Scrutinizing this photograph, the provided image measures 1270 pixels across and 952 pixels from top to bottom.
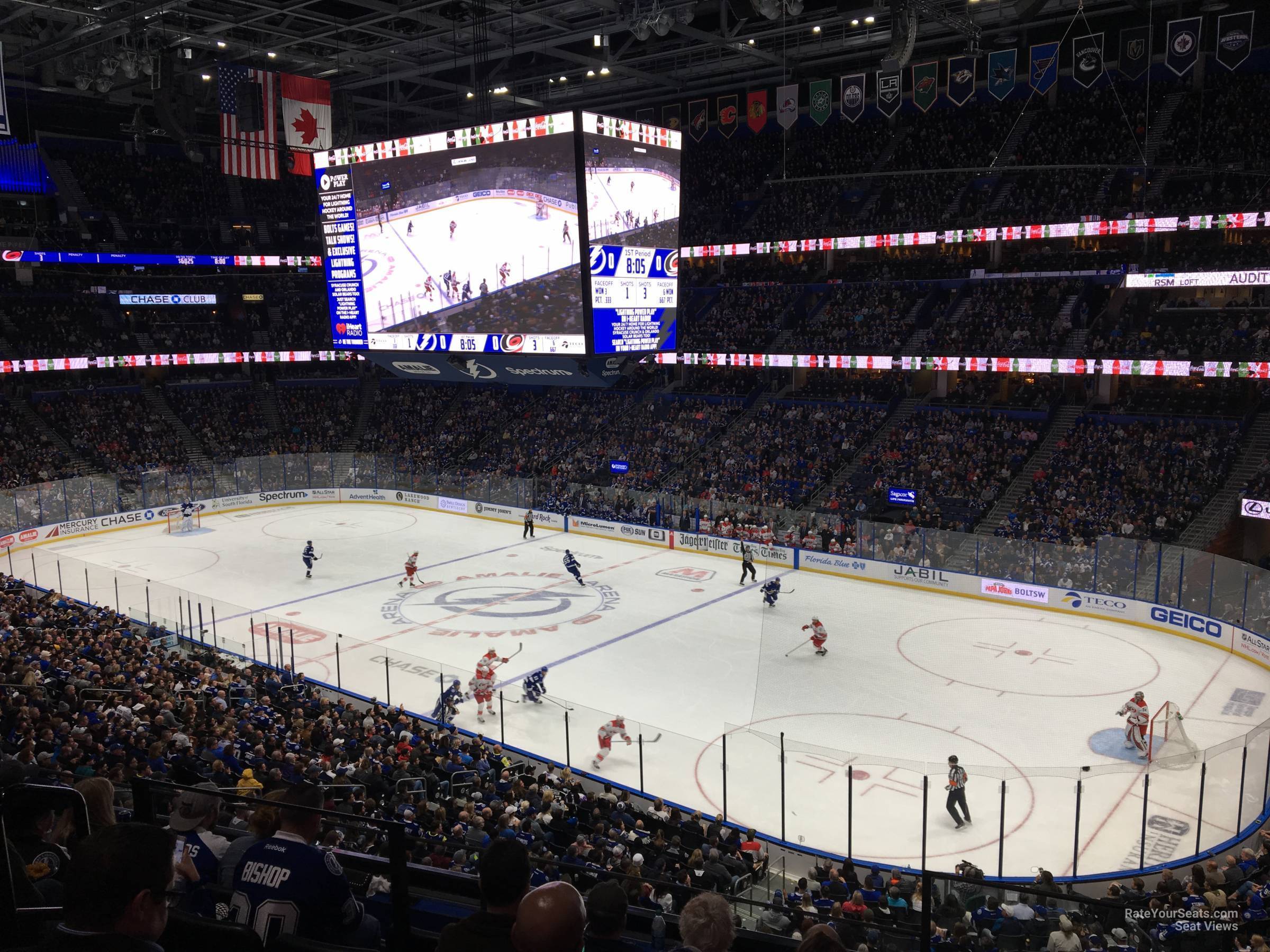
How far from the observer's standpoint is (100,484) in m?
35.9

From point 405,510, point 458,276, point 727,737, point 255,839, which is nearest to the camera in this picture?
point 255,839

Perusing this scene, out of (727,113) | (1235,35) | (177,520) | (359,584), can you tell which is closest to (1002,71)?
(1235,35)

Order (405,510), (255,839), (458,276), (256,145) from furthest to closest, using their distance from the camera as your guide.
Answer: (405,510), (256,145), (458,276), (255,839)

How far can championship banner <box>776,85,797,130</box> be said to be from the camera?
31.8m

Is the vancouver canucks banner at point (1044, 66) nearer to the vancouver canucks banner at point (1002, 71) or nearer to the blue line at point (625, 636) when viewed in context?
the vancouver canucks banner at point (1002, 71)

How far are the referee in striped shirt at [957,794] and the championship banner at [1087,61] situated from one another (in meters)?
22.9

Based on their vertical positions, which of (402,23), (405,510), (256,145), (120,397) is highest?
(402,23)

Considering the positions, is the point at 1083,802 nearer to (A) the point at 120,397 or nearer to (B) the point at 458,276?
(B) the point at 458,276

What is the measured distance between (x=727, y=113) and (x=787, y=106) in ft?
16.7

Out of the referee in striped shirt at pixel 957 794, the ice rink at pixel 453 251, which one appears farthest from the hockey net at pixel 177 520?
the referee in striped shirt at pixel 957 794

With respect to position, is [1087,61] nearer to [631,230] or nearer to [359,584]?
[631,230]

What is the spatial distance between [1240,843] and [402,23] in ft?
115

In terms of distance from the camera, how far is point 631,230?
22609mm

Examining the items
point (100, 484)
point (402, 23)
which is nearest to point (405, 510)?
point (100, 484)
